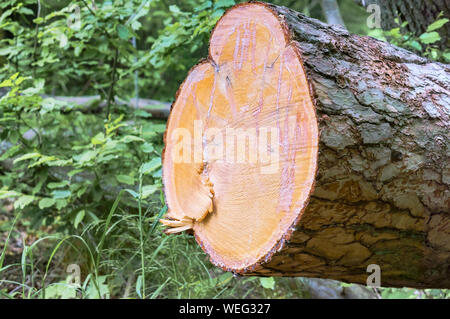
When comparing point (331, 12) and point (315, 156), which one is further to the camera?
point (331, 12)

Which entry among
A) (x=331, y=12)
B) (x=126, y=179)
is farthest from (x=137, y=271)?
(x=331, y=12)

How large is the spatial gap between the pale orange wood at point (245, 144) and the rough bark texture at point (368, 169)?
0.04 m

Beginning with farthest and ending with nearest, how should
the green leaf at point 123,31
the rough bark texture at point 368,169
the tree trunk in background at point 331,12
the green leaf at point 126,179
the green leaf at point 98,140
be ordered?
the tree trunk in background at point 331,12, the green leaf at point 123,31, the green leaf at point 126,179, the green leaf at point 98,140, the rough bark texture at point 368,169

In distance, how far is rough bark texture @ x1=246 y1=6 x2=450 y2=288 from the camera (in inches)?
44.6

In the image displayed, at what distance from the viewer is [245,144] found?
131cm

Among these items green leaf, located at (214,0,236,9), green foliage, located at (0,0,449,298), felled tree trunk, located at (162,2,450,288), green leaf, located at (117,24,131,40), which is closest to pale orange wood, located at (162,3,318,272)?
felled tree trunk, located at (162,2,450,288)

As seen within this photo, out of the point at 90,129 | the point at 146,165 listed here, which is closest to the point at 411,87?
the point at 146,165

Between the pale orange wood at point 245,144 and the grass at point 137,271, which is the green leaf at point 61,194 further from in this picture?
the pale orange wood at point 245,144

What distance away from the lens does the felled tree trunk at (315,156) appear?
3.73 feet

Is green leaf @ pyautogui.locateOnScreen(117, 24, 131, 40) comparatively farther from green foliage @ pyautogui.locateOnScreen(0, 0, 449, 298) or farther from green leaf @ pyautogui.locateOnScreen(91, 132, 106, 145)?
green leaf @ pyautogui.locateOnScreen(91, 132, 106, 145)

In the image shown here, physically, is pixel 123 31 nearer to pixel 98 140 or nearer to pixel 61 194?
pixel 98 140

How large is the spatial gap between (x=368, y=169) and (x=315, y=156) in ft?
0.57

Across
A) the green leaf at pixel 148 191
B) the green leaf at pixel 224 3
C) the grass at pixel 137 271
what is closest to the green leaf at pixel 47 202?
the grass at pixel 137 271

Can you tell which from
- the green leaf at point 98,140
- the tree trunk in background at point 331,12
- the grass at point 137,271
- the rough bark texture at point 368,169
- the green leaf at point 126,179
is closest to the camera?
the rough bark texture at point 368,169
